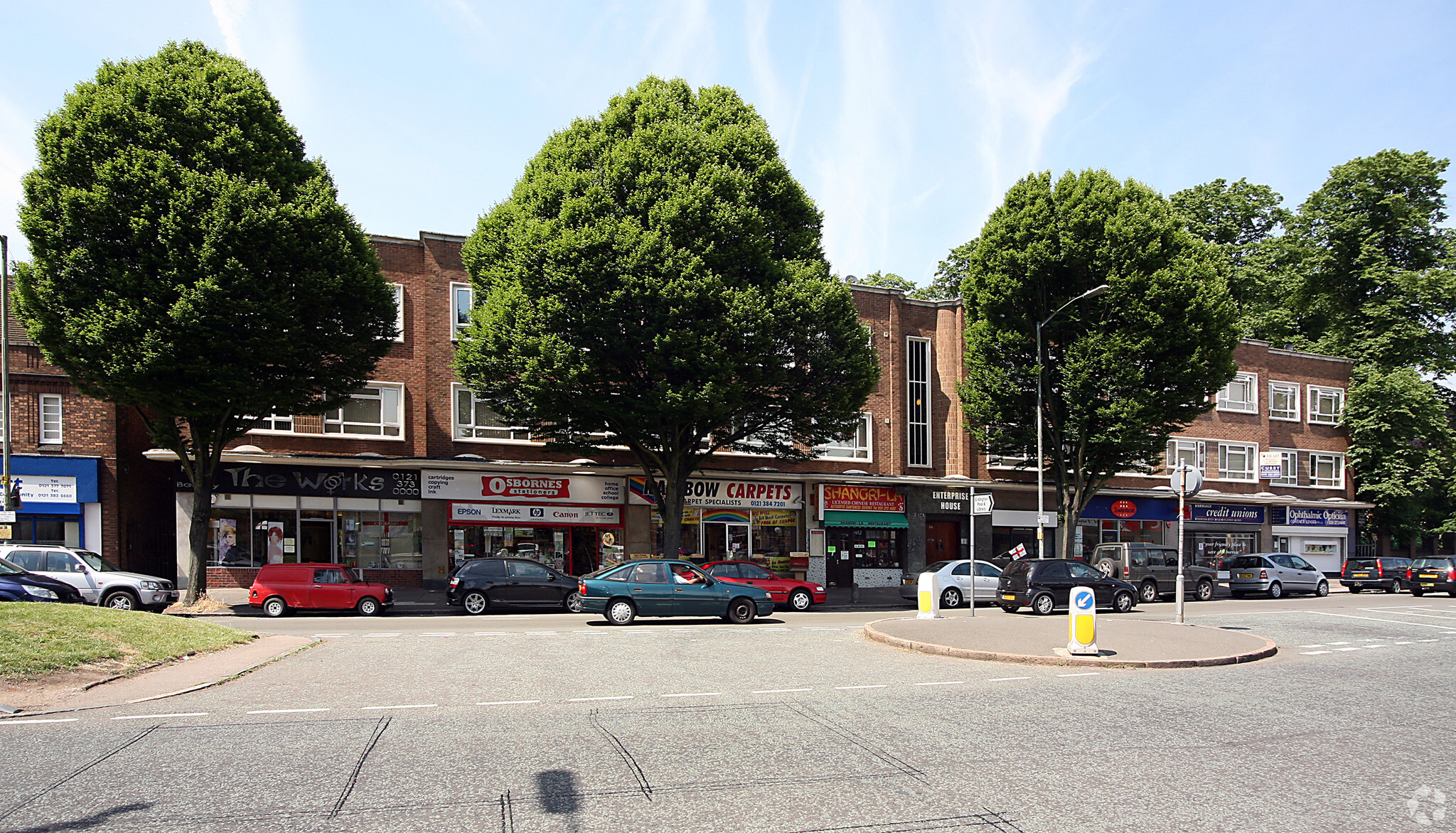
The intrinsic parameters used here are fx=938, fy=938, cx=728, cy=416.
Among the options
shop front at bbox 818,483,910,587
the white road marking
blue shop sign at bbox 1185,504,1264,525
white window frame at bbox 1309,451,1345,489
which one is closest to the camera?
the white road marking

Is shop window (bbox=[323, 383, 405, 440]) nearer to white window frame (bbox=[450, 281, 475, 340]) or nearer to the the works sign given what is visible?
the the works sign

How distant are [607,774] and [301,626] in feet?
50.6

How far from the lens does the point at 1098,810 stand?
6453 mm

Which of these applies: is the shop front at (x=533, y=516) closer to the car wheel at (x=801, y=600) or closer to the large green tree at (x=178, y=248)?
the large green tree at (x=178, y=248)

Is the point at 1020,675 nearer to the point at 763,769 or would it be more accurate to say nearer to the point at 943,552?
the point at 763,769

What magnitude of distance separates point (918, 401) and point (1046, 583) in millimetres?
14512

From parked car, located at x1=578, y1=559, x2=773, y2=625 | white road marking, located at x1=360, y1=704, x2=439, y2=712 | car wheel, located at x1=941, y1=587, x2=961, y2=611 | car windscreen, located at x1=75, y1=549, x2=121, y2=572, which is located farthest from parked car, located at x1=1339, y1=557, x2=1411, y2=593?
car windscreen, located at x1=75, y1=549, x2=121, y2=572

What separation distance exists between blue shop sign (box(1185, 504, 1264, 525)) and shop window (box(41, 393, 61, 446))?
44.7m

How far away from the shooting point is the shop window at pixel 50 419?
89.5ft

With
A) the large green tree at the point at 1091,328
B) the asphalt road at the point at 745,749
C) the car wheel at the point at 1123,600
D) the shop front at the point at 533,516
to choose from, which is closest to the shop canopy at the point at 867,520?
the large green tree at the point at 1091,328

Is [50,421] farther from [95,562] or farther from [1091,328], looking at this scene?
[1091,328]

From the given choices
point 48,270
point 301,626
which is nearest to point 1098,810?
point 301,626

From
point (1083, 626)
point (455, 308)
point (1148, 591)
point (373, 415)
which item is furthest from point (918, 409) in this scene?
point (1083, 626)

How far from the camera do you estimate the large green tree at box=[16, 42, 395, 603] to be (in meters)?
21.3
